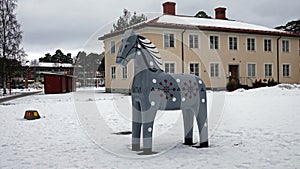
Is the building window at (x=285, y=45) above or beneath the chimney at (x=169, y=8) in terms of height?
beneath

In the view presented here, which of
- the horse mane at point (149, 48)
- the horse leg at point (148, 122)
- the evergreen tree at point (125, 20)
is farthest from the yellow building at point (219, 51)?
the horse leg at point (148, 122)

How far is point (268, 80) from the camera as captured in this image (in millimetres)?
28078

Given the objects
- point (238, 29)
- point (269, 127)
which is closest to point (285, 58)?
point (238, 29)

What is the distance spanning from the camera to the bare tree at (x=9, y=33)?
108 feet

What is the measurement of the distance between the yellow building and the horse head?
16533 mm

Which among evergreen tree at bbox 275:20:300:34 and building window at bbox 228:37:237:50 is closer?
building window at bbox 228:37:237:50

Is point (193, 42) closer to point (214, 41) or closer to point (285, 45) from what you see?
point (214, 41)

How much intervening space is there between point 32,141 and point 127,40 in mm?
3395

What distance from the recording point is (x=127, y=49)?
18.4 ft

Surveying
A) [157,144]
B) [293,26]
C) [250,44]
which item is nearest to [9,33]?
[250,44]

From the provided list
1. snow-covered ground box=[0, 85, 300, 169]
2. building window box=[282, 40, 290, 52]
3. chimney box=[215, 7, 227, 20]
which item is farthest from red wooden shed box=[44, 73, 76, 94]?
building window box=[282, 40, 290, 52]

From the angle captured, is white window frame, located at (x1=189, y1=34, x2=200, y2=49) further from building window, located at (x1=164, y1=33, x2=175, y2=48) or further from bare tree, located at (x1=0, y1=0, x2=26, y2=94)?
bare tree, located at (x1=0, y1=0, x2=26, y2=94)

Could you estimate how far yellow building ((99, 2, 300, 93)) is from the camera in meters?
24.1

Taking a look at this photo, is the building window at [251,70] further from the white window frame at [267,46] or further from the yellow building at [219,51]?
the white window frame at [267,46]
